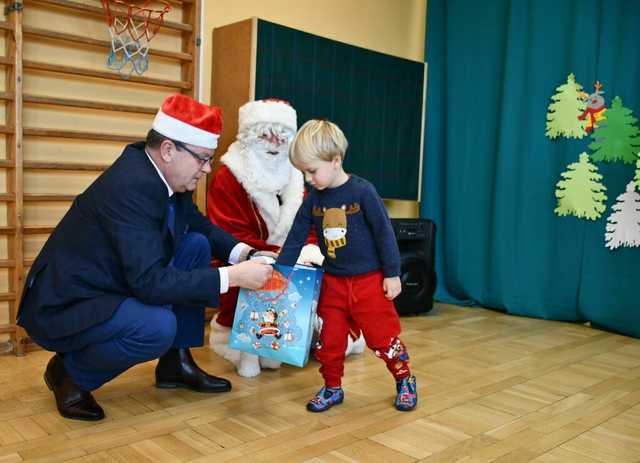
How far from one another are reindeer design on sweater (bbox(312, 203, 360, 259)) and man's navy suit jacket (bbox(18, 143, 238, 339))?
0.38m

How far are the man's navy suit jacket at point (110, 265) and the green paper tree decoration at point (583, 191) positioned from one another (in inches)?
86.8

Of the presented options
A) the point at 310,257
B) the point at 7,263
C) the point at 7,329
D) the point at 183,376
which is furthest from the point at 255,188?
the point at 7,329

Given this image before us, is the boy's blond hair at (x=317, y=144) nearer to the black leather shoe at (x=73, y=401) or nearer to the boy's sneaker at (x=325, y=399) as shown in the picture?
the boy's sneaker at (x=325, y=399)

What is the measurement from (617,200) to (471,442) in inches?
75.4

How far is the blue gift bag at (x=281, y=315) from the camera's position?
1864 mm

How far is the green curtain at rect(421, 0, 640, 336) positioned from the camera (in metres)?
3.16

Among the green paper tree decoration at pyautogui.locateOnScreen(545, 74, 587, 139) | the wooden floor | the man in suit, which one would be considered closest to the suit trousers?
the man in suit

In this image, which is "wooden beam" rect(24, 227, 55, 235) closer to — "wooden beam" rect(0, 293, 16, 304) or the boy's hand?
"wooden beam" rect(0, 293, 16, 304)

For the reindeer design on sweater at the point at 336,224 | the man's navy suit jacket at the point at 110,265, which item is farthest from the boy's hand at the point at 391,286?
Answer: the man's navy suit jacket at the point at 110,265

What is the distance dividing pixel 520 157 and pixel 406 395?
199cm

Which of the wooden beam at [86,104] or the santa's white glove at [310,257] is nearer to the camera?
the santa's white glove at [310,257]

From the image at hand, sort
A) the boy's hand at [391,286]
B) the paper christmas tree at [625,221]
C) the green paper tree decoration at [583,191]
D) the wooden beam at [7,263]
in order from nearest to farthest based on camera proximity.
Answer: the boy's hand at [391,286]
the wooden beam at [7,263]
the paper christmas tree at [625,221]
the green paper tree decoration at [583,191]

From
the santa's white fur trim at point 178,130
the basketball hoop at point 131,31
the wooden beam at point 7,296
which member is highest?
the basketball hoop at point 131,31

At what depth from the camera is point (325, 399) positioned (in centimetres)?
194
